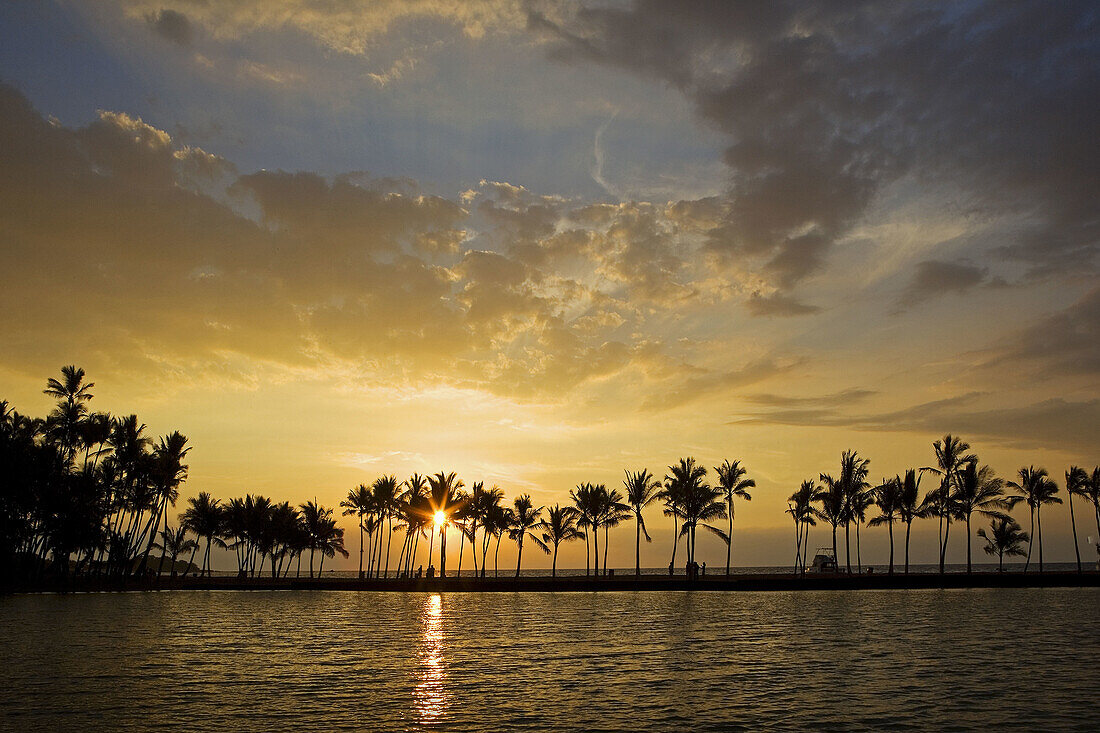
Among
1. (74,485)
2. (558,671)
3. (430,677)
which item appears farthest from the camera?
(74,485)

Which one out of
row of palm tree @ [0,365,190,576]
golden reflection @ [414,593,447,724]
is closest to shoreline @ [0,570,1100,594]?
row of palm tree @ [0,365,190,576]

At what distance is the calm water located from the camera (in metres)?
20.2

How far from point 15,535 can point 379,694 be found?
2712 inches

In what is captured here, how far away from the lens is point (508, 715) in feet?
67.9

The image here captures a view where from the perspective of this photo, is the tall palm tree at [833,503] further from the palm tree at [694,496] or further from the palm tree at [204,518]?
the palm tree at [204,518]

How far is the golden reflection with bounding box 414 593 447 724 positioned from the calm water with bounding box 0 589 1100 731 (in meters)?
0.14

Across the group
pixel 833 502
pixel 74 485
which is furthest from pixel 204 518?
pixel 833 502

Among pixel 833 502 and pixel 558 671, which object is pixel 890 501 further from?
pixel 558 671

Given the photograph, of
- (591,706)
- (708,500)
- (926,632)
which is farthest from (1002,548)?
(591,706)

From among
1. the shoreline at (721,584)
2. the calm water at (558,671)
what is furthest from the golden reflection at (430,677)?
the shoreline at (721,584)

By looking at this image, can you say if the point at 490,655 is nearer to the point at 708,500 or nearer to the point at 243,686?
the point at 243,686

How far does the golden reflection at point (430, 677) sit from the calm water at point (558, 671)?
0.44ft

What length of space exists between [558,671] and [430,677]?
190 inches

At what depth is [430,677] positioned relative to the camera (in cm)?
2788
